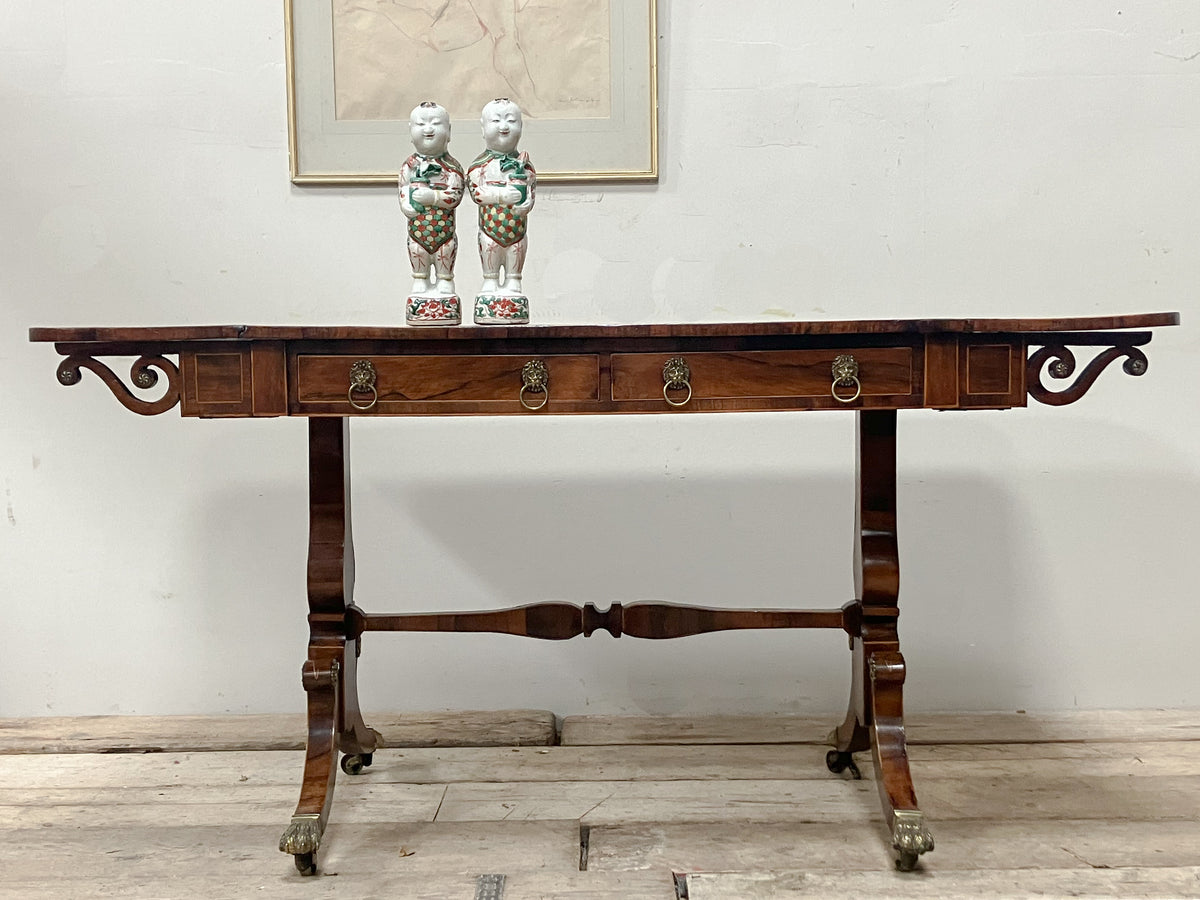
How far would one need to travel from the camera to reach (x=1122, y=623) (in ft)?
8.57

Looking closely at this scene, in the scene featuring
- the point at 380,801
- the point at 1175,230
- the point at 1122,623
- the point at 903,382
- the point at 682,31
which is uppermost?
the point at 682,31

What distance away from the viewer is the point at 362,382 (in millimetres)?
1703

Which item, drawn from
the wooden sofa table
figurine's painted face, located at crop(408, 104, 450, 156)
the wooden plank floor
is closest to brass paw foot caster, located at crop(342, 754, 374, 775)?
the wooden plank floor

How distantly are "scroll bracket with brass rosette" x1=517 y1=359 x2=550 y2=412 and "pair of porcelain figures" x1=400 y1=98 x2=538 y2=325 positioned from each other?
17 centimetres

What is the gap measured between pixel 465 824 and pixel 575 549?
2.57 feet

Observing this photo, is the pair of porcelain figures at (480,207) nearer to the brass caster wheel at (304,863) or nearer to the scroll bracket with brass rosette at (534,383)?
the scroll bracket with brass rosette at (534,383)

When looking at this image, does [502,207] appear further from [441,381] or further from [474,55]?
[474,55]

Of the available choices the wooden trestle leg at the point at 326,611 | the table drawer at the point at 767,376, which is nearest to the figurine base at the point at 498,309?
the table drawer at the point at 767,376

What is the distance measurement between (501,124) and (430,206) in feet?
0.62

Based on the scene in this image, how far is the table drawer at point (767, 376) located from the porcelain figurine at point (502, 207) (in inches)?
10.1

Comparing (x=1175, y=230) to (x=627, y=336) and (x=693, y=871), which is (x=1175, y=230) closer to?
(x=627, y=336)

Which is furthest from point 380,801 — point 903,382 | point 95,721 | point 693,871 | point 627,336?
point 903,382

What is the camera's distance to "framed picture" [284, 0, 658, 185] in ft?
8.00

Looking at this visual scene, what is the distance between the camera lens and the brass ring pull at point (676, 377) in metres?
1.69
